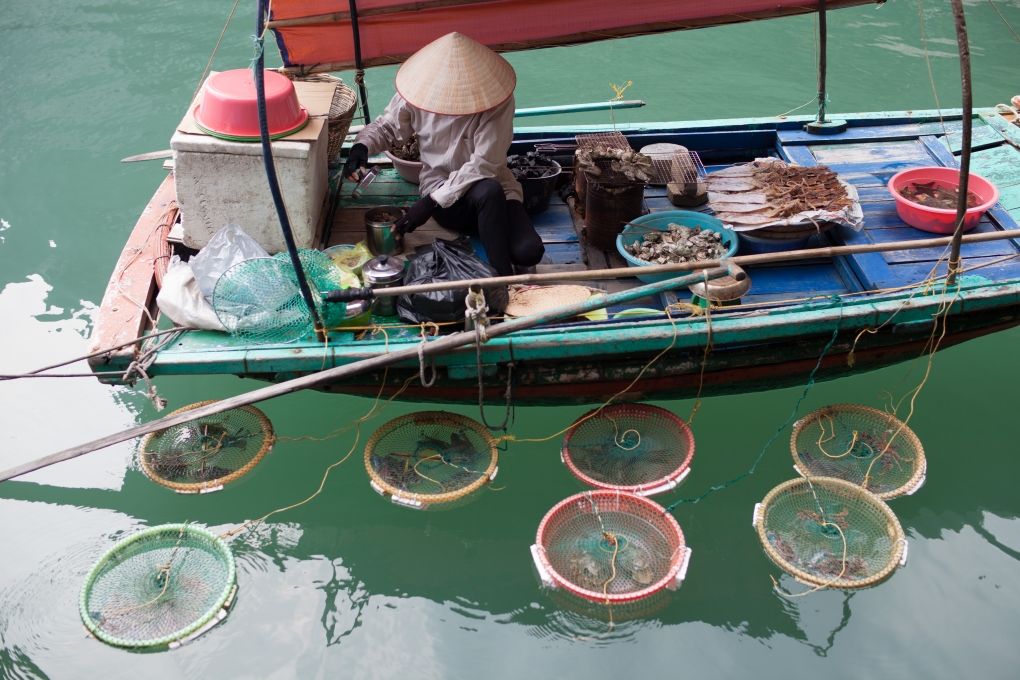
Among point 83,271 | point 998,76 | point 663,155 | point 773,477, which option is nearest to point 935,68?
point 998,76

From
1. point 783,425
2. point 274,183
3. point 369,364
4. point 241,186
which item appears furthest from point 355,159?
point 783,425

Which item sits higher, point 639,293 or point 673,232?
point 639,293

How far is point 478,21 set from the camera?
4.75 metres

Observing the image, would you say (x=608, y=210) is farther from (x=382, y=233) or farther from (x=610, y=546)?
(x=610, y=546)

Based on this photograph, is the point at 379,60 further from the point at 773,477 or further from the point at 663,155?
the point at 773,477

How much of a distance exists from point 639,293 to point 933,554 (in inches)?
89.9

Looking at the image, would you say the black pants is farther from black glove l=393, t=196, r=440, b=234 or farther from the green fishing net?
the green fishing net

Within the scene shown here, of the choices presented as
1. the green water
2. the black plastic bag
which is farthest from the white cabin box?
the green water

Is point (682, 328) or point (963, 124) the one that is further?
point (682, 328)

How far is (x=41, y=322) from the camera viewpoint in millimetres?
5547

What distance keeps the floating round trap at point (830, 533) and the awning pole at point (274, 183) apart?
231 cm

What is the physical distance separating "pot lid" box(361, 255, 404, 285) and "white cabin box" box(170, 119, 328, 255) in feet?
1.37

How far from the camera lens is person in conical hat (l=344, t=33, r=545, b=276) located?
400 cm

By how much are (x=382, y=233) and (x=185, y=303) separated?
118cm
